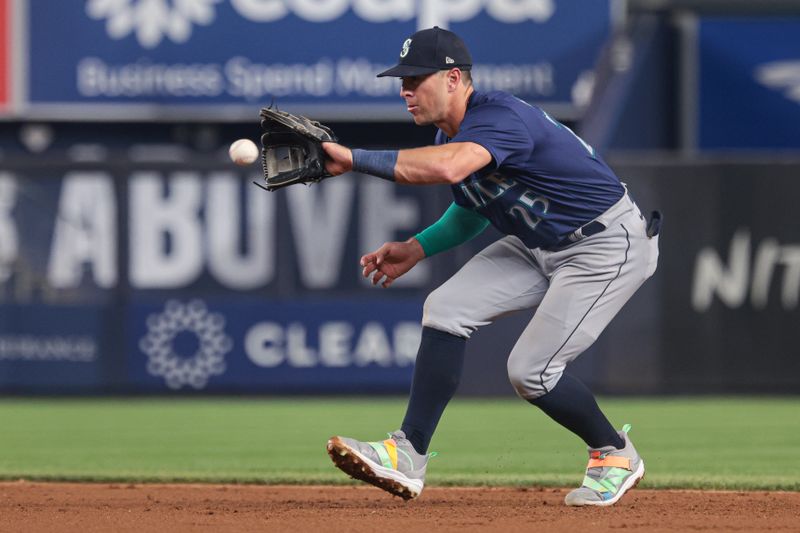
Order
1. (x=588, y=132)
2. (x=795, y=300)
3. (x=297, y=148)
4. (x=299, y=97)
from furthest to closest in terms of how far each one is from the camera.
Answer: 1. (x=299, y=97)
2. (x=588, y=132)
3. (x=795, y=300)
4. (x=297, y=148)

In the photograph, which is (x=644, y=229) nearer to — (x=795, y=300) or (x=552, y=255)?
(x=552, y=255)

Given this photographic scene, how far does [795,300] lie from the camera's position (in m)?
11.5

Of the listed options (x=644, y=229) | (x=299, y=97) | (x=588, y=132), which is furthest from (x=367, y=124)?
(x=644, y=229)

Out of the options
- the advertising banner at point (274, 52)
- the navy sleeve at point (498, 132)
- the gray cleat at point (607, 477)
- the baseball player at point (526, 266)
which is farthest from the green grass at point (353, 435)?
the advertising banner at point (274, 52)

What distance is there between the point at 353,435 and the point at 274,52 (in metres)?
7.67

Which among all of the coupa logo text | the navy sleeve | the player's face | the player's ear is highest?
the coupa logo text

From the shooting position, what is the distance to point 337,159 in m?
4.79

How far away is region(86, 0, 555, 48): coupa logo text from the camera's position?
50.1 feet

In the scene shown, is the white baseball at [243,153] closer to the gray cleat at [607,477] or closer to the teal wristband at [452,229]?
the teal wristband at [452,229]

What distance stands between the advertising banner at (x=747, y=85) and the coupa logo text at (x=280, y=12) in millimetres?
1770

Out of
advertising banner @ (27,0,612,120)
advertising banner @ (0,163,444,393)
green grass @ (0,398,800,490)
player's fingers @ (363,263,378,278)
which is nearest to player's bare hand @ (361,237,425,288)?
player's fingers @ (363,263,378,278)

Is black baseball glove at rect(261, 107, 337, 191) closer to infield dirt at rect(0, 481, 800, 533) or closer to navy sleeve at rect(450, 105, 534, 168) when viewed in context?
navy sleeve at rect(450, 105, 534, 168)

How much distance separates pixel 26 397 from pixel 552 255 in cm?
751

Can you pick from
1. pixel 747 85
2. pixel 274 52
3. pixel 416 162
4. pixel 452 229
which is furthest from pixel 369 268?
Result: pixel 747 85
